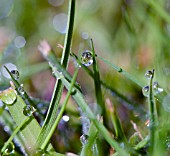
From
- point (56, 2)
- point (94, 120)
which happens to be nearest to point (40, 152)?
point (94, 120)

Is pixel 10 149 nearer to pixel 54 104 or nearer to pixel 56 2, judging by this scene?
pixel 54 104

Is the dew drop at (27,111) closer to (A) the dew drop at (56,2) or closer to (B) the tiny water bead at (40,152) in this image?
(B) the tiny water bead at (40,152)

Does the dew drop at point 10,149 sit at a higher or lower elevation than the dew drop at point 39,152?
higher

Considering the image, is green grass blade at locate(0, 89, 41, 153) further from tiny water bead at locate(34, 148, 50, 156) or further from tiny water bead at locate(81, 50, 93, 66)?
tiny water bead at locate(81, 50, 93, 66)

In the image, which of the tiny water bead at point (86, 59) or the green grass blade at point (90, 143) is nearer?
the green grass blade at point (90, 143)

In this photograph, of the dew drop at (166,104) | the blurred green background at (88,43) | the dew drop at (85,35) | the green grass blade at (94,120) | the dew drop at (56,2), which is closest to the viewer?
the green grass blade at (94,120)

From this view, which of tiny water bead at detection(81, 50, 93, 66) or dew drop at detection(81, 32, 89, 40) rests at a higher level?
dew drop at detection(81, 32, 89, 40)

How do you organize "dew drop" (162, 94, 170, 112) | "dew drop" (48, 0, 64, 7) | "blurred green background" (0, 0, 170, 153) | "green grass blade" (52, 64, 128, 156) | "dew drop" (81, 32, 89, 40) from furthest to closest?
"dew drop" (48, 0, 64, 7) → "dew drop" (81, 32, 89, 40) → "blurred green background" (0, 0, 170, 153) → "dew drop" (162, 94, 170, 112) → "green grass blade" (52, 64, 128, 156)

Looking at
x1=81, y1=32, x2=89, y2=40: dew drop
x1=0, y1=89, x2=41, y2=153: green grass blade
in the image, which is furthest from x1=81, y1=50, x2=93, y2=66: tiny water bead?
x1=81, y1=32, x2=89, y2=40: dew drop

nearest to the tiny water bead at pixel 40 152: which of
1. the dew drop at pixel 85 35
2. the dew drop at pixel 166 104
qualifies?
the dew drop at pixel 166 104
